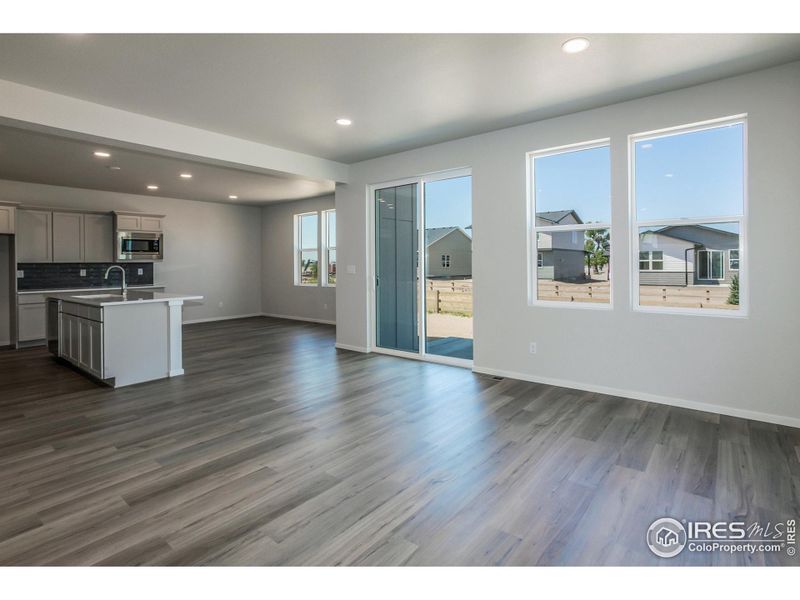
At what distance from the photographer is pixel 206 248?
A: 963cm

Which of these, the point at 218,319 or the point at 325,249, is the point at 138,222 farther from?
the point at 325,249

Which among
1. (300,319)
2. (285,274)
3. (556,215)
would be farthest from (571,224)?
(285,274)

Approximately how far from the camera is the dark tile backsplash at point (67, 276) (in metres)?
7.21

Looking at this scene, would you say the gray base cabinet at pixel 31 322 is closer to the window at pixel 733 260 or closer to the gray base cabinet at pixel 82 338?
the gray base cabinet at pixel 82 338

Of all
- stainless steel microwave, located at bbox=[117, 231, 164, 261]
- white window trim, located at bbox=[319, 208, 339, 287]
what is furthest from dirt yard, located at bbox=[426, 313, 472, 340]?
stainless steel microwave, located at bbox=[117, 231, 164, 261]

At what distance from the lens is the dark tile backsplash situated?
23.6ft

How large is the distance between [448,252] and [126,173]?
16.5 ft

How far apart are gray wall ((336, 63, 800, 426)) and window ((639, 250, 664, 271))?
0.13 meters

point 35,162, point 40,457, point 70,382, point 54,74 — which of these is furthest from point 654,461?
point 35,162

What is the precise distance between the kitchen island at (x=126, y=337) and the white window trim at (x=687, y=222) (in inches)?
186

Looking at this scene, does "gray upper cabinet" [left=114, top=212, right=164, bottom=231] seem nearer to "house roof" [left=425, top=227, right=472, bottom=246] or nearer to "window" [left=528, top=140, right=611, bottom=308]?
"house roof" [left=425, top=227, right=472, bottom=246]
